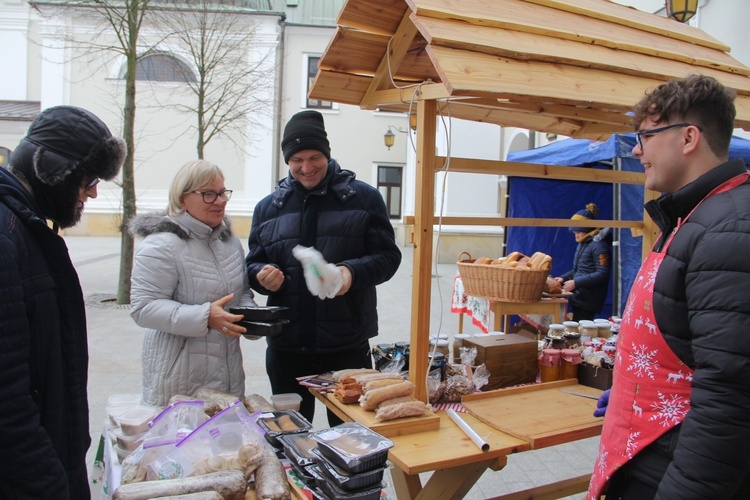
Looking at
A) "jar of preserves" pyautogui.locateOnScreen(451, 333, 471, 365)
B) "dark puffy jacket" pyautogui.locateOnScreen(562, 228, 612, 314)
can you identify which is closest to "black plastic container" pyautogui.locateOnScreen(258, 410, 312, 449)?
"jar of preserves" pyautogui.locateOnScreen(451, 333, 471, 365)

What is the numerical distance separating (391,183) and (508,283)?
1721cm

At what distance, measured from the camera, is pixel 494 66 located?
1919 millimetres

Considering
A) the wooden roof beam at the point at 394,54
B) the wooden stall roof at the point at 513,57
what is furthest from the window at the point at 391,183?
the wooden roof beam at the point at 394,54

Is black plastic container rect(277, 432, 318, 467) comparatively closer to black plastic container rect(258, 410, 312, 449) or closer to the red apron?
black plastic container rect(258, 410, 312, 449)

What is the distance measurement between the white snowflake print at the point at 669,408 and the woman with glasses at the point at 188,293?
57.3 inches

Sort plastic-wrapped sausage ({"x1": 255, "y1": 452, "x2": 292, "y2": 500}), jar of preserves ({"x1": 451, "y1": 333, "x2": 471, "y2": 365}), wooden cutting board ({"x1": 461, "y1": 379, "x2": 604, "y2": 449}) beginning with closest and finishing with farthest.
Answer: plastic-wrapped sausage ({"x1": 255, "y1": 452, "x2": 292, "y2": 500}), wooden cutting board ({"x1": 461, "y1": 379, "x2": 604, "y2": 449}), jar of preserves ({"x1": 451, "y1": 333, "x2": 471, "y2": 365})

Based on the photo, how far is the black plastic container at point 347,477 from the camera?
61.1 inches

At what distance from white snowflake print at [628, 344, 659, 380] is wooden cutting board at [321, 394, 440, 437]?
84 centimetres

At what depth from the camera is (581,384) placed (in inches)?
106

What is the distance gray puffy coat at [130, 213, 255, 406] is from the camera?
2.07 meters

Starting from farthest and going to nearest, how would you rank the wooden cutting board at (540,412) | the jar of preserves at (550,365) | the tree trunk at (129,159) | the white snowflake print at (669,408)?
the tree trunk at (129,159) → the jar of preserves at (550,365) → the wooden cutting board at (540,412) → the white snowflake print at (669,408)

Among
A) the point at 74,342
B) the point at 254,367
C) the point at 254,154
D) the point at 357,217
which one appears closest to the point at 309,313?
the point at 357,217

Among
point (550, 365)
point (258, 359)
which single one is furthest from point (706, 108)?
point (258, 359)

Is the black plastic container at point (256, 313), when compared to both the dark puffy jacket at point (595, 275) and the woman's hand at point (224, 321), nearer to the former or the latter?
the woman's hand at point (224, 321)
